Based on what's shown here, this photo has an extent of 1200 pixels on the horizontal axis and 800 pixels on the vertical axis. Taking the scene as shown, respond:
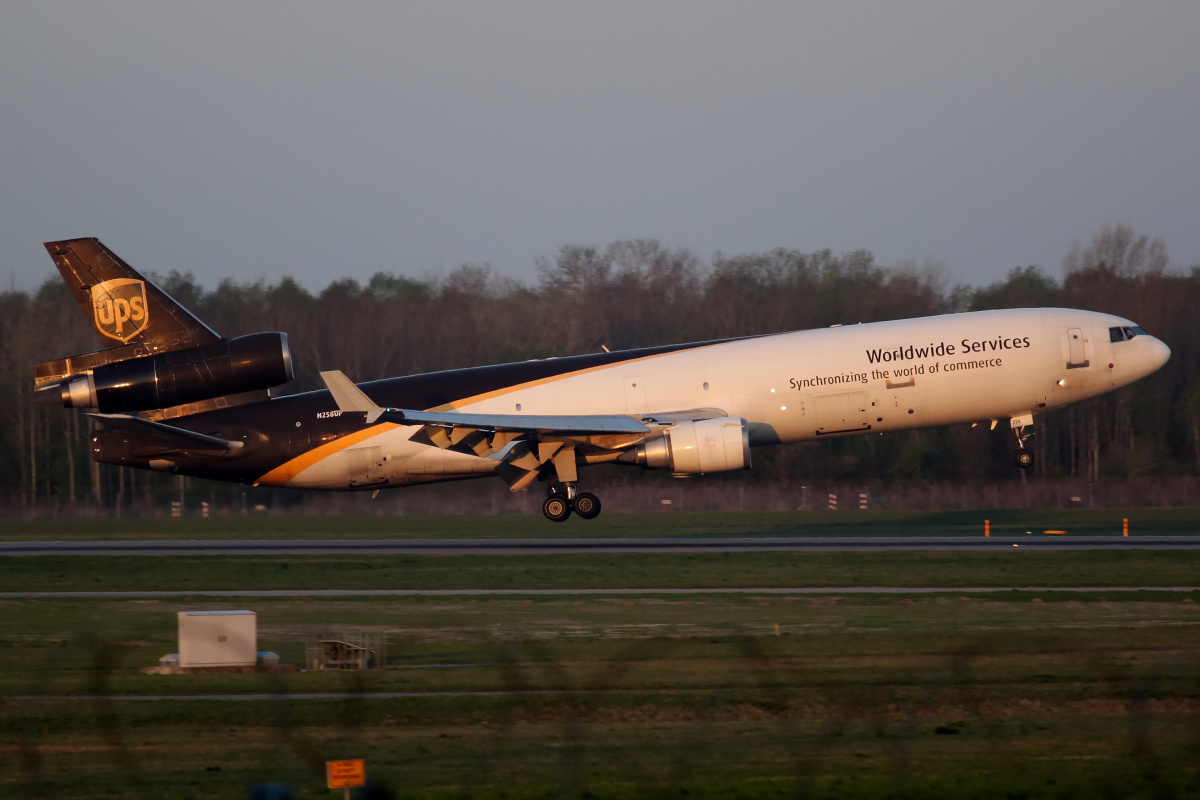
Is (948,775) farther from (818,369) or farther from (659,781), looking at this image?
(818,369)

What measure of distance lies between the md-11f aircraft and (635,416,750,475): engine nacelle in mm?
52

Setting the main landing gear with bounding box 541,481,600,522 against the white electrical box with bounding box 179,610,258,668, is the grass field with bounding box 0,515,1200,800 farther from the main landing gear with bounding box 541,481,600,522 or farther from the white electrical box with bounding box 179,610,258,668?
the main landing gear with bounding box 541,481,600,522

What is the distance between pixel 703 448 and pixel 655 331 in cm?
5022

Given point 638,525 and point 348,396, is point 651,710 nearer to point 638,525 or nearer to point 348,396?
point 348,396

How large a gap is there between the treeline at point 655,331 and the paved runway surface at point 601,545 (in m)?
17.8

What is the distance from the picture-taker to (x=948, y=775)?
1177cm

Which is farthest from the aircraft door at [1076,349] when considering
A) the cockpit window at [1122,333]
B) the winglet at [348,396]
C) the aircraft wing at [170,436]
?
the aircraft wing at [170,436]

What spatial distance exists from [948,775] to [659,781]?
2712 mm

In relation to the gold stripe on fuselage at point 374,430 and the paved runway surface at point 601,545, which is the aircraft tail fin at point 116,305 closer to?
the gold stripe on fuselage at point 374,430

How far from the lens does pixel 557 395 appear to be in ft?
121

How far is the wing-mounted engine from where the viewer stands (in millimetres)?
34312

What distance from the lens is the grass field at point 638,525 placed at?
1750 inches

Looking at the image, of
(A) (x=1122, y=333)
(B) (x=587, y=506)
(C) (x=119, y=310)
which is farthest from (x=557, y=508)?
(A) (x=1122, y=333)

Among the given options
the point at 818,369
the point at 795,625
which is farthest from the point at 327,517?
the point at 795,625
